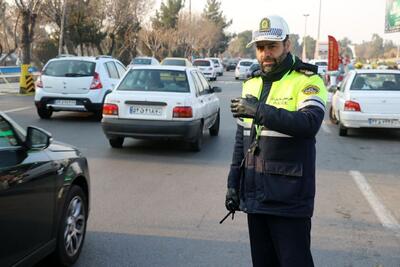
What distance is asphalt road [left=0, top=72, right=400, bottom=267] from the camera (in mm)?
4797

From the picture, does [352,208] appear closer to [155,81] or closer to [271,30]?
[271,30]

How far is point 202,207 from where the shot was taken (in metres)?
6.28

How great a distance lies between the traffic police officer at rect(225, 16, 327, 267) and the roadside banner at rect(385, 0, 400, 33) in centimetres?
4749

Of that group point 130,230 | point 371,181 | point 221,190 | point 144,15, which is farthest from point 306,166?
point 144,15

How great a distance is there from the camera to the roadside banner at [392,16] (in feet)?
158

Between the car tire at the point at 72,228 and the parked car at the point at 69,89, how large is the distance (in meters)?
9.43

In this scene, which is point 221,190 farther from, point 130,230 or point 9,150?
point 9,150

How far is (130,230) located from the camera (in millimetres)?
5391

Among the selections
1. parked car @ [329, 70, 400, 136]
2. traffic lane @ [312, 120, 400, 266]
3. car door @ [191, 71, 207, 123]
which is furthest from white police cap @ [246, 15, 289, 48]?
parked car @ [329, 70, 400, 136]

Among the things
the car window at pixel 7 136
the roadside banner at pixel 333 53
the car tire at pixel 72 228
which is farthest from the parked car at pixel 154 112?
the roadside banner at pixel 333 53

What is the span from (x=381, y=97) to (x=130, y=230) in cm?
794

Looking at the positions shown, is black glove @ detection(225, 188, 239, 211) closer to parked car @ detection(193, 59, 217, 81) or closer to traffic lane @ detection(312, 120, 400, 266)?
traffic lane @ detection(312, 120, 400, 266)

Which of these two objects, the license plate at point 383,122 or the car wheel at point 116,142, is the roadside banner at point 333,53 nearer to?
the license plate at point 383,122

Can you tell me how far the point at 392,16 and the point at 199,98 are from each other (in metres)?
44.4
